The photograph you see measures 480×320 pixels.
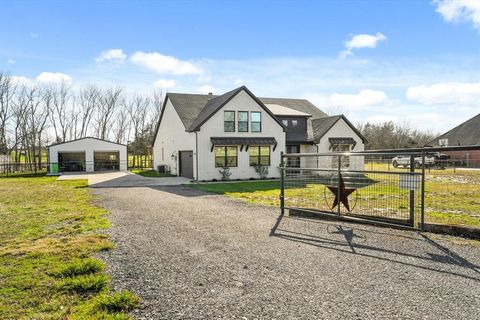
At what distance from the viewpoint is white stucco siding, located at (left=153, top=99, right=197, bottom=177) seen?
23.4 metres

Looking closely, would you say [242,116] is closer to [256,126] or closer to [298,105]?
[256,126]

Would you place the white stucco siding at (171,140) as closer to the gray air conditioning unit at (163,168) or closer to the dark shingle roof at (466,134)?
the gray air conditioning unit at (163,168)

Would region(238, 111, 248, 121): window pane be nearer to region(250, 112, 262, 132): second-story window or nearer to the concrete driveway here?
region(250, 112, 262, 132): second-story window

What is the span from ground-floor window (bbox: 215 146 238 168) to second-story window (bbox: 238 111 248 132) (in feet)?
5.20

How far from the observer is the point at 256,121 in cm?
2327

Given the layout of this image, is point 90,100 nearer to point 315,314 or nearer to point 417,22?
point 417,22

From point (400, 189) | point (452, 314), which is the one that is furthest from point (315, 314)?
point (400, 189)

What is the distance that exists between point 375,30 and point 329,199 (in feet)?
28.9

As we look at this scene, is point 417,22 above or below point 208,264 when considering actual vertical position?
above

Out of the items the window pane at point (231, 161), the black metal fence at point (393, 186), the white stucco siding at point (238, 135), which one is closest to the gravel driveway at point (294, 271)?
the black metal fence at point (393, 186)

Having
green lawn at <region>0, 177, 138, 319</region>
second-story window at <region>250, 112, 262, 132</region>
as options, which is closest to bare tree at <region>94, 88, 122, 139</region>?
second-story window at <region>250, 112, 262, 132</region>

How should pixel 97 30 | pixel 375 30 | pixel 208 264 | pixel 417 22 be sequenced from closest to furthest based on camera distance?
pixel 208 264
pixel 417 22
pixel 375 30
pixel 97 30

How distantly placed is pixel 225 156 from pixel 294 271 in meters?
17.9

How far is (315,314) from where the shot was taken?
329cm
